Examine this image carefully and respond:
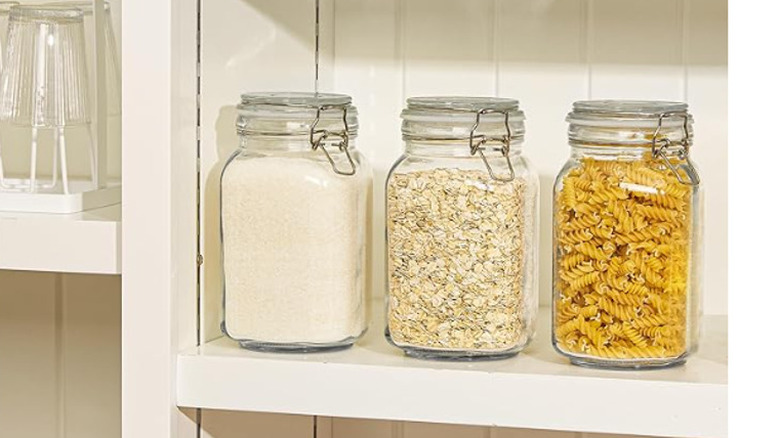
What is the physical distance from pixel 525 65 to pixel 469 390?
1.33 feet

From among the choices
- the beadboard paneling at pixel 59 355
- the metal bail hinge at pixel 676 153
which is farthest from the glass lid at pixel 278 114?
the beadboard paneling at pixel 59 355

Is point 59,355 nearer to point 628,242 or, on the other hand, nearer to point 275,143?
point 275,143

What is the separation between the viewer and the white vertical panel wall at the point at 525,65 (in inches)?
38.6

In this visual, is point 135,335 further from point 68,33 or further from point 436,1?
point 436,1

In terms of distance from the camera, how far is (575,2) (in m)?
1.00

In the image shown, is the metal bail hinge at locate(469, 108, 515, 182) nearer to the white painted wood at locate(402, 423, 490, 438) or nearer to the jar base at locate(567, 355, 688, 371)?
the jar base at locate(567, 355, 688, 371)

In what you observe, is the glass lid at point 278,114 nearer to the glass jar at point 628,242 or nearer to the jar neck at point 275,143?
the jar neck at point 275,143

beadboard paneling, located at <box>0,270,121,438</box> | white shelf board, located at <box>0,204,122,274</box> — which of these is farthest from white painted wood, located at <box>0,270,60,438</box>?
white shelf board, located at <box>0,204,122,274</box>

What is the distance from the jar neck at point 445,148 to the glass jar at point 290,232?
55 millimetres

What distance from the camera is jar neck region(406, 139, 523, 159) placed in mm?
783

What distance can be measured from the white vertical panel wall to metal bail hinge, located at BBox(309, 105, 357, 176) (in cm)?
12

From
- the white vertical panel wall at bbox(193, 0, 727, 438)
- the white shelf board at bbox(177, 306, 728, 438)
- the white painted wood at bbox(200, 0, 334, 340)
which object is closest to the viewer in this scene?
the white shelf board at bbox(177, 306, 728, 438)

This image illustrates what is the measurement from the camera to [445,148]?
2.59 ft
